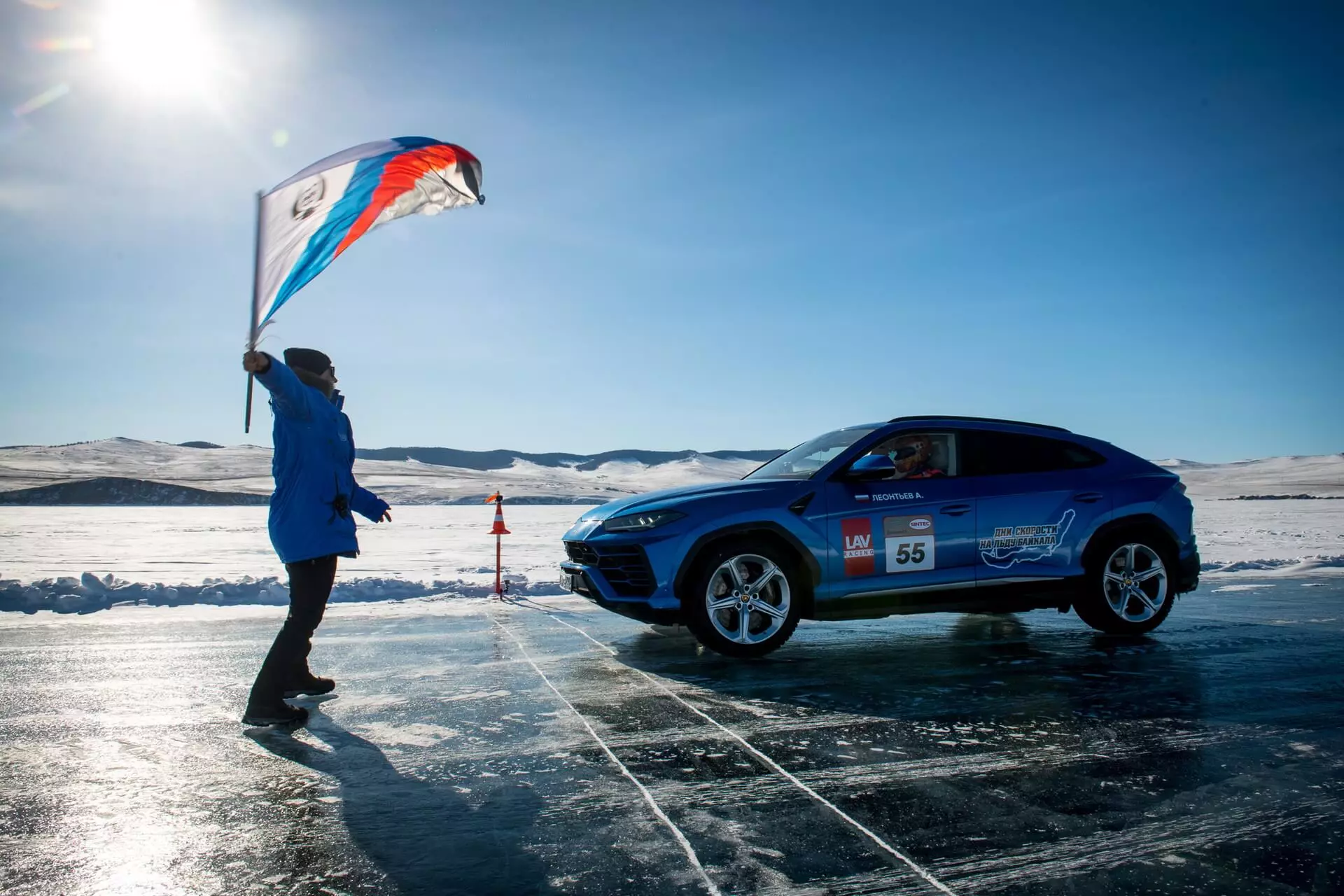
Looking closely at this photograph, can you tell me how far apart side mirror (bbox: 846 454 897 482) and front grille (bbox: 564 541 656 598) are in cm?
155

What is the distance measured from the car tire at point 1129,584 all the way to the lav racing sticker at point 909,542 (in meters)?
1.39

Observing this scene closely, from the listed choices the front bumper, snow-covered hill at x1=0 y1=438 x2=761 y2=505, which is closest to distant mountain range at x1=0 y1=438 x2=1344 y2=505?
snow-covered hill at x1=0 y1=438 x2=761 y2=505

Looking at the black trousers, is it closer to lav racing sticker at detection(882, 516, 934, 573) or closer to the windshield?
the windshield

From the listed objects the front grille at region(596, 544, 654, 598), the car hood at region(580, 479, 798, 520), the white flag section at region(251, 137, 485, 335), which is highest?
the white flag section at region(251, 137, 485, 335)

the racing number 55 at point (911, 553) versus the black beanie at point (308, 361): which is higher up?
the black beanie at point (308, 361)

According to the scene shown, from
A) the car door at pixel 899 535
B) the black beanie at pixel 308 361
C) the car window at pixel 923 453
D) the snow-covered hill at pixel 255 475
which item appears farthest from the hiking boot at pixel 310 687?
the snow-covered hill at pixel 255 475

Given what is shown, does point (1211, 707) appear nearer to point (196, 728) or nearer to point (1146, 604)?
point (1146, 604)

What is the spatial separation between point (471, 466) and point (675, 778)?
11793 cm

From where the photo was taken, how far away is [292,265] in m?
4.88

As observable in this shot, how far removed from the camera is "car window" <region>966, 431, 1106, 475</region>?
677cm

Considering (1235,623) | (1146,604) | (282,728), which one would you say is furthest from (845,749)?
Answer: (1235,623)

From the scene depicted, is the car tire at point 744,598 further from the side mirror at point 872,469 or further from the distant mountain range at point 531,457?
the distant mountain range at point 531,457

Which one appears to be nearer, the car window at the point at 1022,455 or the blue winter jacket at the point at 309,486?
the blue winter jacket at the point at 309,486

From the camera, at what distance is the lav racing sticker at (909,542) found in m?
6.29
